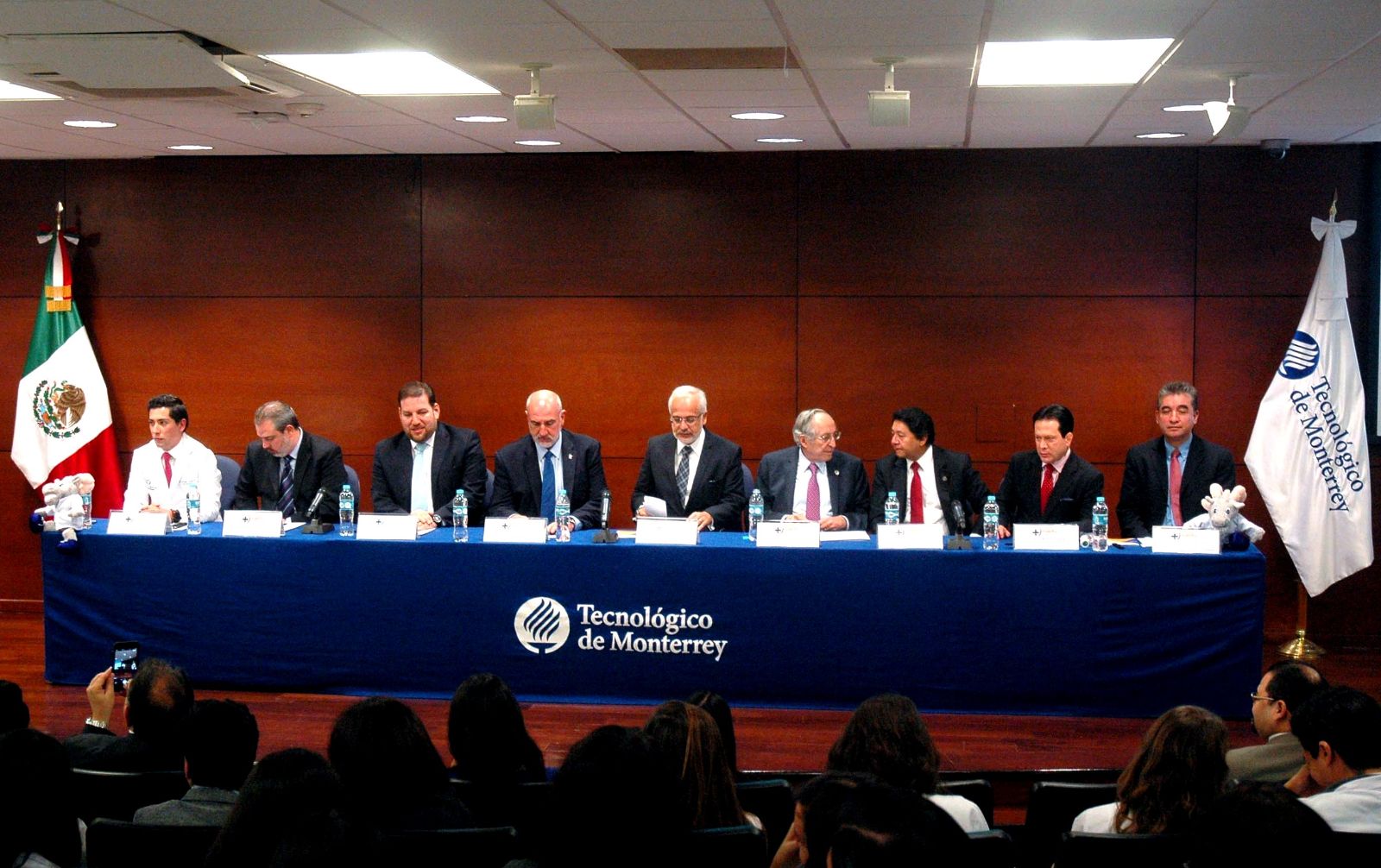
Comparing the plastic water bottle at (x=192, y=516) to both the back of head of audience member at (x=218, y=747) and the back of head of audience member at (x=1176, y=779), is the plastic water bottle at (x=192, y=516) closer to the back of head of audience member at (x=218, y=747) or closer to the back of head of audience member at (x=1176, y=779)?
the back of head of audience member at (x=218, y=747)

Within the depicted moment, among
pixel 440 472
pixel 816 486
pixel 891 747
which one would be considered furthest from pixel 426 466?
pixel 891 747

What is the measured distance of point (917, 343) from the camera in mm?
7496

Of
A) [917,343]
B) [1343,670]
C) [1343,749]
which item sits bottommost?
[1343,670]

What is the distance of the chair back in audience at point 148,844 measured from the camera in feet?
8.40

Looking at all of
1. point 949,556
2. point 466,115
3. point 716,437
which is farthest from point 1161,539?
point 466,115

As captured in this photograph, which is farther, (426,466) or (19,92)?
(426,466)

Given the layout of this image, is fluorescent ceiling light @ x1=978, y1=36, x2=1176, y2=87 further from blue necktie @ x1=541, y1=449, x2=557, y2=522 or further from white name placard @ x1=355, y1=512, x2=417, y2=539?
white name placard @ x1=355, y1=512, x2=417, y2=539

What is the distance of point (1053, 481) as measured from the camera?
19.5 ft

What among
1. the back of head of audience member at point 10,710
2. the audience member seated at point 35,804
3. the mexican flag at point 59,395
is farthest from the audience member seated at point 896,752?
the mexican flag at point 59,395

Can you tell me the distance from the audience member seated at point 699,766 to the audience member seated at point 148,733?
4.43ft

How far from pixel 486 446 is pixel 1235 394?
4.29 meters

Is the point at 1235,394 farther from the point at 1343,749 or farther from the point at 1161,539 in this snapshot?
the point at 1343,749

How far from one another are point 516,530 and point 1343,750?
11.2 feet

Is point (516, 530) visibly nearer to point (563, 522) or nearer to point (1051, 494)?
point (563, 522)
